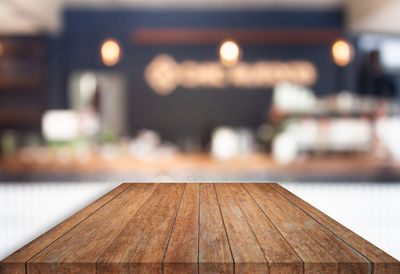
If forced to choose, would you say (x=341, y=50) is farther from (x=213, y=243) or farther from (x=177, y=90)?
(x=213, y=243)

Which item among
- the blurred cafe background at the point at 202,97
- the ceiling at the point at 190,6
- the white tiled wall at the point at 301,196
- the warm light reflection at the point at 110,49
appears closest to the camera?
the white tiled wall at the point at 301,196

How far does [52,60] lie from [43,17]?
1104 millimetres

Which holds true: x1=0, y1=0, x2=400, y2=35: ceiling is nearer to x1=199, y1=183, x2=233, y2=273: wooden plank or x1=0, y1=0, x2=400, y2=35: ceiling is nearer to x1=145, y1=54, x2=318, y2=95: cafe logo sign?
x1=145, y1=54, x2=318, y2=95: cafe logo sign

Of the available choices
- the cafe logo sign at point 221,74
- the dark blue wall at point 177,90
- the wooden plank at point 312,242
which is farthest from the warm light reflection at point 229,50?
the wooden plank at point 312,242

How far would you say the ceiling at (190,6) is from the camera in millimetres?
5195

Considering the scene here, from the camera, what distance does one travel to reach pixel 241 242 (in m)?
1.20

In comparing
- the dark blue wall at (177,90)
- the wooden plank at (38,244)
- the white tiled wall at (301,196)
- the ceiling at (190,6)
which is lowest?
the white tiled wall at (301,196)

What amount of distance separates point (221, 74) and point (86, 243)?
5718 mm

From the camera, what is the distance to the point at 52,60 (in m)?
6.38

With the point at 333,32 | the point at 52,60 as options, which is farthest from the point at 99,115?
the point at 333,32

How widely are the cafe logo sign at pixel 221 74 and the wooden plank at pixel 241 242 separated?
5.05 metres

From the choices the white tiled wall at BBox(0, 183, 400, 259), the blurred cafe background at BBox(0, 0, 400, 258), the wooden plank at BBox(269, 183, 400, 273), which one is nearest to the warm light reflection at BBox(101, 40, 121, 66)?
the blurred cafe background at BBox(0, 0, 400, 258)

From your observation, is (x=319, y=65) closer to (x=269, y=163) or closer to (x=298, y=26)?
(x=298, y=26)

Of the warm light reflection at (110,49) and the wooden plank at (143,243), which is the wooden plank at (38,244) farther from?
the warm light reflection at (110,49)
